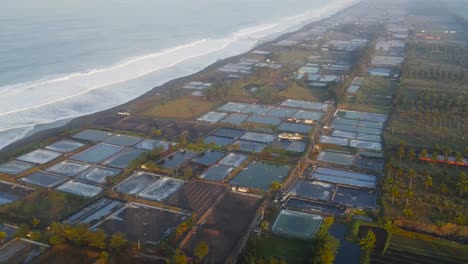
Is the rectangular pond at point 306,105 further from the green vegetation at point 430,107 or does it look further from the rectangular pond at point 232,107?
the green vegetation at point 430,107

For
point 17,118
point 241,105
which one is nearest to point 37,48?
point 17,118

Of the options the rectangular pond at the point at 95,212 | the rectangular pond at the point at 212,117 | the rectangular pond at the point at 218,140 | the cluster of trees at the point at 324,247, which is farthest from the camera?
the rectangular pond at the point at 212,117

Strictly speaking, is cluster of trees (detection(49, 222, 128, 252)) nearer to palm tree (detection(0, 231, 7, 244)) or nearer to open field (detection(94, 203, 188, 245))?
open field (detection(94, 203, 188, 245))

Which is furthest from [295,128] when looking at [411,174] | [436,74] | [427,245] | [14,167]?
[436,74]

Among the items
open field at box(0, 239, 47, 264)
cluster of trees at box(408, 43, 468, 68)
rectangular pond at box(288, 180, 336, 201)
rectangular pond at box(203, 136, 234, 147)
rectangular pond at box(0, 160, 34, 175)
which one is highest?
rectangular pond at box(0, 160, 34, 175)

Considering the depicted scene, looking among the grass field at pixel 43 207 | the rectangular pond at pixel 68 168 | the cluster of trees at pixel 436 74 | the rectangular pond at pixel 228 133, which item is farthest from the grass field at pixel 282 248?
the cluster of trees at pixel 436 74

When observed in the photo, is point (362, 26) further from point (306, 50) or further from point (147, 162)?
point (147, 162)

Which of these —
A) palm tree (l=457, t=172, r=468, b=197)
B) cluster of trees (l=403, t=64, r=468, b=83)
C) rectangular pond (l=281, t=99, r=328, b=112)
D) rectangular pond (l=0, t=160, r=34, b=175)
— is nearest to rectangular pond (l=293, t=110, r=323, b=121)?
rectangular pond (l=281, t=99, r=328, b=112)
